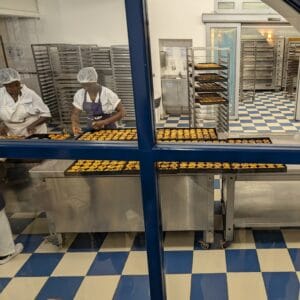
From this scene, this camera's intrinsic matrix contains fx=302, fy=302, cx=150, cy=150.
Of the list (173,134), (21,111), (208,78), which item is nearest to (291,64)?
(208,78)

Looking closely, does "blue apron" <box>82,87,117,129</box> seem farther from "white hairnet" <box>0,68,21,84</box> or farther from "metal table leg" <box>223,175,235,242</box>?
"metal table leg" <box>223,175,235,242</box>

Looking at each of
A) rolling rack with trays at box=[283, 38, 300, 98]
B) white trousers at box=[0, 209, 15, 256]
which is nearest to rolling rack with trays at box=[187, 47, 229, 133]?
white trousers at box=[0, 209, 15, 256]

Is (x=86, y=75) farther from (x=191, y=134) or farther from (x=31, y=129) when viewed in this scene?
(x=191, y=134)

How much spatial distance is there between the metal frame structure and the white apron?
2017mm

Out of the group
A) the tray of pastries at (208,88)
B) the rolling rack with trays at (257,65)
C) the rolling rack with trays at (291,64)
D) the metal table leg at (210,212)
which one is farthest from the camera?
the rolling rack with trays at (257,65)

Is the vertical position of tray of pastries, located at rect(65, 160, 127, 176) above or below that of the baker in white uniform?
below

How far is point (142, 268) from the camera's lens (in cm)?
237

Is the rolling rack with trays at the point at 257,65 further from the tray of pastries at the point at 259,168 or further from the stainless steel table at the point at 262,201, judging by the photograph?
the tray of pastries at the point at 259,168

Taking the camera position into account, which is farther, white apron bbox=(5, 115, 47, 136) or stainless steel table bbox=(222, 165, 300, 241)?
white apron bbox=(5, 115, 47, 136)

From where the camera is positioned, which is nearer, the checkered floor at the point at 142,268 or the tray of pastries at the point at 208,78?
the checkered floor at the point at 142,268

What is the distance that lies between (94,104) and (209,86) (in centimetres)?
310

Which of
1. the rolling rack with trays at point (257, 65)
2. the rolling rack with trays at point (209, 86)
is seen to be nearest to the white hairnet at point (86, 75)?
the rolling rack with trays at point (209, 86)

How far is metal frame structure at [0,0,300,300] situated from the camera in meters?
0.79

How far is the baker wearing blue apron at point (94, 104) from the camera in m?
2.03
